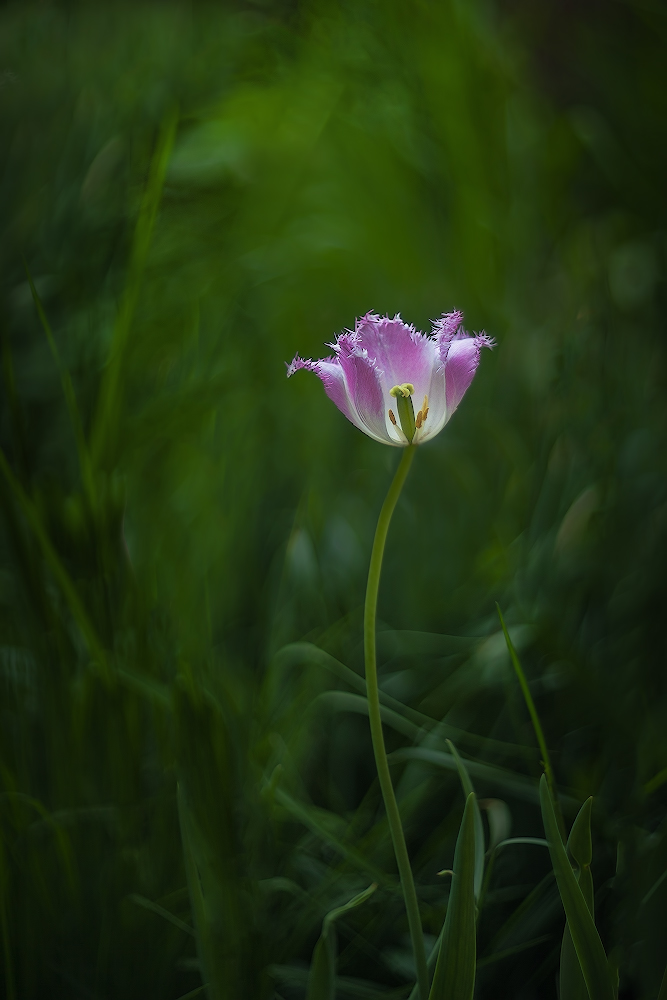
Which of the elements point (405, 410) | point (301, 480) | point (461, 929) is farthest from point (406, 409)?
point (301, 480)

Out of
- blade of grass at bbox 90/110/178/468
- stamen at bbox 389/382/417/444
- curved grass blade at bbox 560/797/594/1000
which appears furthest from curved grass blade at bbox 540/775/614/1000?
blade of grass at bbox 90/110/178/468

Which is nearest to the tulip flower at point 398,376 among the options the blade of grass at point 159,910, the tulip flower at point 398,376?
the tulip flower at point 398,376

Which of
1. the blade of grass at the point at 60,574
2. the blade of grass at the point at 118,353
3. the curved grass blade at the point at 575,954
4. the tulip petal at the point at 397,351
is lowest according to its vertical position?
the curved grass blade at the point at 575,954

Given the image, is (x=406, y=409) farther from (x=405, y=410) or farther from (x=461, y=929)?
(x=461, y=929)

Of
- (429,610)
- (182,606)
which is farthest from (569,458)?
(182,606)

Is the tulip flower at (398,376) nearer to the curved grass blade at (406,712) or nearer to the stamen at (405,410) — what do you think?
the stamen at (405,410)

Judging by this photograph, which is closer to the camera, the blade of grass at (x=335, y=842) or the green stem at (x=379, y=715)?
the green stem at (x=379, y=715)
